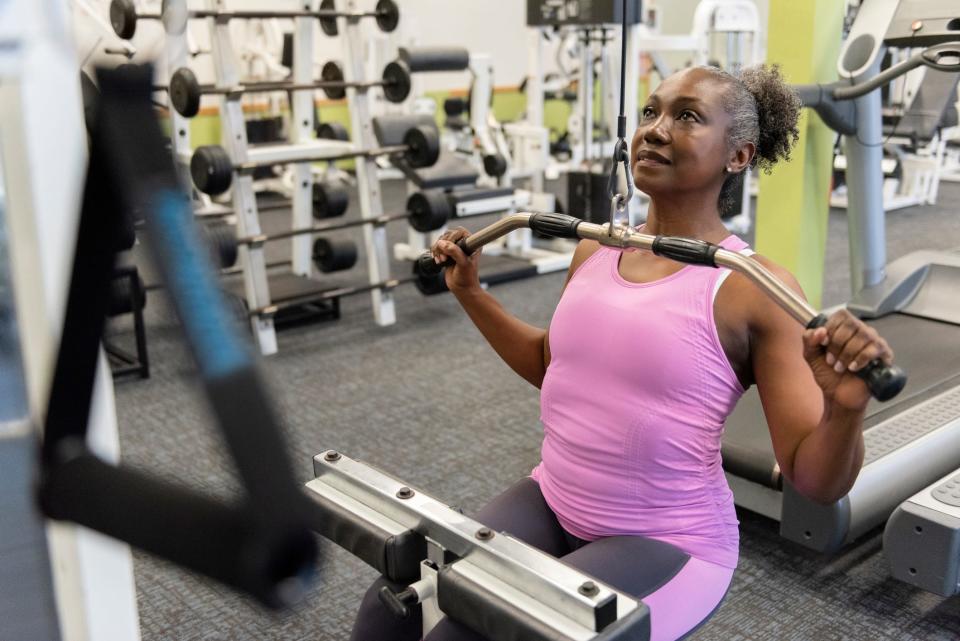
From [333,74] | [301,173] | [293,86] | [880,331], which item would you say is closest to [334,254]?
[301,173]

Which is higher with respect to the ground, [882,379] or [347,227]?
[882,379]

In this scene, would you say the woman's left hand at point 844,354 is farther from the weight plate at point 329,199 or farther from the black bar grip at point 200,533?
the weight plate at point 329,199

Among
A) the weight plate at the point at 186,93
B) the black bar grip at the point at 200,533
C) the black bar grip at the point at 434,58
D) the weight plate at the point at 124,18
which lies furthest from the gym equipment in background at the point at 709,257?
the black bar grip at the point at 434,58

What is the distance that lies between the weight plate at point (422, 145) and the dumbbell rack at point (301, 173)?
19 centimetres

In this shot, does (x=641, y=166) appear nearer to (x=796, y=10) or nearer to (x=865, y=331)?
(x=865, y=331)

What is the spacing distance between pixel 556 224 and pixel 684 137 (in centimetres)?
25

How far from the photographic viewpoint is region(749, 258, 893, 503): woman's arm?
1.07 metres

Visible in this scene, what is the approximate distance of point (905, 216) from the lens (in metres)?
6.92

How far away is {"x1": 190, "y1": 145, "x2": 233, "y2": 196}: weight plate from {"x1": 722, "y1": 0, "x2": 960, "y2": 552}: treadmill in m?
2.25

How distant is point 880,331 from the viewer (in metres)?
3.45

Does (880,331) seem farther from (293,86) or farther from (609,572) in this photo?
(293,86)

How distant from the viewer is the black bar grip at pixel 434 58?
15.1ft

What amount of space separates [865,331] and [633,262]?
51 cm

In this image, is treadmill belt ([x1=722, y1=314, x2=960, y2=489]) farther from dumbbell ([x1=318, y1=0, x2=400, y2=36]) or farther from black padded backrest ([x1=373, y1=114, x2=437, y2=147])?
dumbbell ([x1=318, y1=0, x2=400, y2=36])
